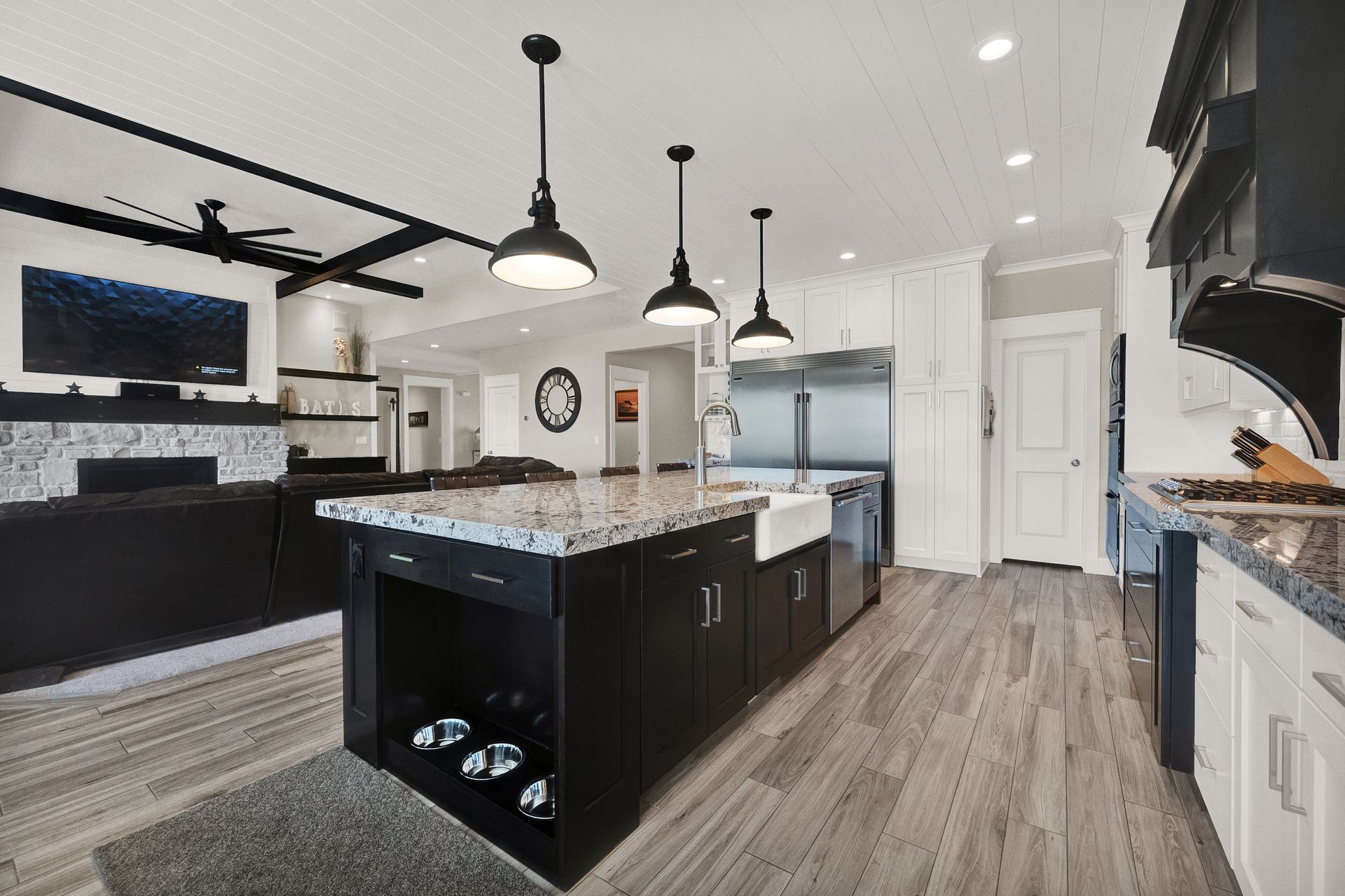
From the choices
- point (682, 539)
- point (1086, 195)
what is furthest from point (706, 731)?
point (1086, 195)

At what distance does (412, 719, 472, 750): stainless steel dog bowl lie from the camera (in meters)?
1.93

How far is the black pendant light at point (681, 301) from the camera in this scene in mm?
2781

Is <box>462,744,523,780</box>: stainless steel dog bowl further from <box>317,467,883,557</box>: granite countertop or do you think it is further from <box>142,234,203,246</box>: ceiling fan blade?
<box>142,234,203,246</box>: ceiling fan blade

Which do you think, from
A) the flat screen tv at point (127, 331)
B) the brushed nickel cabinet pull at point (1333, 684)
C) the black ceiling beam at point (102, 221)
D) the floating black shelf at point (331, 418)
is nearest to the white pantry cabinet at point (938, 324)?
the brushed nickel cabinet pull at point (1333, 684)

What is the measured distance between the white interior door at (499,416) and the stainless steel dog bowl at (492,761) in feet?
23.2

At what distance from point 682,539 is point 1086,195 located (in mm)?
3582

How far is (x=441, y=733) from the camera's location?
6.44 feet

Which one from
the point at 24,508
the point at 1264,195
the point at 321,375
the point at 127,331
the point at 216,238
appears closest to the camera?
the point at 1264,195

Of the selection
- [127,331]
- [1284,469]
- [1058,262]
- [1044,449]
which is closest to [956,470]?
[1044,449]

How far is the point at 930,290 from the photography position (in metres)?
4.70

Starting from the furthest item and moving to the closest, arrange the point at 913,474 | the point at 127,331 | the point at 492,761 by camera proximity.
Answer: the point at 127,331 → the point at 913,474 → the point at 492,761

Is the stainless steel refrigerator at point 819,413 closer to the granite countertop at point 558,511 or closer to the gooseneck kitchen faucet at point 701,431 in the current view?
the granite countertop at point 558,511

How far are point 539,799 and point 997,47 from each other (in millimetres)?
3119

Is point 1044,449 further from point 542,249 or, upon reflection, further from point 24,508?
point 24,508
